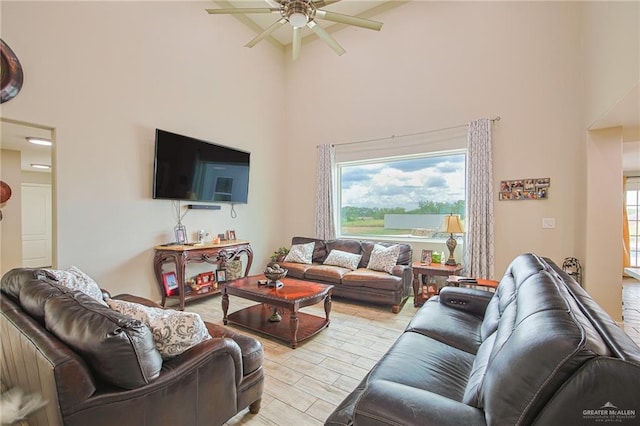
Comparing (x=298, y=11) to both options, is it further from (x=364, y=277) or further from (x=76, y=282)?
(x=364, y=277)

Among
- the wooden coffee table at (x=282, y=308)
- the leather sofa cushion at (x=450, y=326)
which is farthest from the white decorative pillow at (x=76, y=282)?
the leather sofa cushion at (x=450, y=326)

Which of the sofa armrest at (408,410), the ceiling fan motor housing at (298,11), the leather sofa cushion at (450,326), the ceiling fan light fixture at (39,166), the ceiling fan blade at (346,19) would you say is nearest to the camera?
the sofa armrest at (408,410)

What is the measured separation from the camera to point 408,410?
100cm

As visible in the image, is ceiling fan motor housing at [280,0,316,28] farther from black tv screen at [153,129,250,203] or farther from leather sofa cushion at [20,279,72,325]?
leather sofa cushion at [20,279,72,325]

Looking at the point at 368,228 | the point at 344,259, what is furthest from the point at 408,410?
the point at 368,228

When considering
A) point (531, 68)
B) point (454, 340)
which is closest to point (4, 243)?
point (454, 340)

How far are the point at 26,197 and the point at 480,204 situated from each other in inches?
325

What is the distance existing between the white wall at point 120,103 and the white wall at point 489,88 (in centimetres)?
204

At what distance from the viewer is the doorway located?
320 centimetres

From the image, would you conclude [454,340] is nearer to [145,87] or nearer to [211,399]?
[211,399]

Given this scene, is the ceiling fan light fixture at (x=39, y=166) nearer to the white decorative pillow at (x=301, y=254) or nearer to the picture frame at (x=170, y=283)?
the picture frame at (x=170, y=283)

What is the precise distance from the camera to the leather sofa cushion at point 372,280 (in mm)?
3707

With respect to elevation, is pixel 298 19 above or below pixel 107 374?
above

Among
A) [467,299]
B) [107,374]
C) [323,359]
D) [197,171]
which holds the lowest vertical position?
[323,359]
